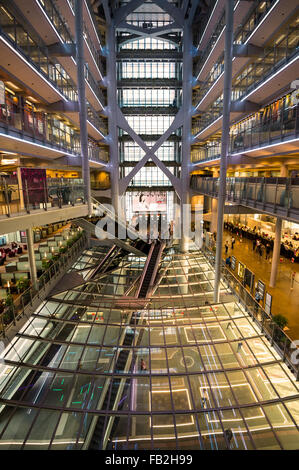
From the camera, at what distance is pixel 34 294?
332 inches

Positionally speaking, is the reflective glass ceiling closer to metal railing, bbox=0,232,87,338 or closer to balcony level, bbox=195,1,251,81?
metal railing, bbox=0,232,87,338

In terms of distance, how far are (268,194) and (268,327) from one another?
13.3ft

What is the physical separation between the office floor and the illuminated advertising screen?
9132 mm

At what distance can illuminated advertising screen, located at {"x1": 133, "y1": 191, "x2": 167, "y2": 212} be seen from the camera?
2547cm

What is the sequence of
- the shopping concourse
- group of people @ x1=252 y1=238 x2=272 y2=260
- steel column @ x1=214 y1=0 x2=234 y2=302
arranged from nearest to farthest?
the shopping concourse
steel column @ x1=214 y1=0 x2=234 y2=302
group of people @ x1=252 y1=238 x2=272 y2=260

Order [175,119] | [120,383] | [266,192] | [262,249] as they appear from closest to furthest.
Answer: [120,383] → [266,192] → [262,249] → [175,119]

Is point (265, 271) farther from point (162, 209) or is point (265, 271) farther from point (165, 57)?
point (165, 57)

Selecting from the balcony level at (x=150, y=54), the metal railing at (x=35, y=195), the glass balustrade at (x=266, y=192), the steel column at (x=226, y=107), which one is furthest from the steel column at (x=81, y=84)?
the balcony level at (x=150, y=54)

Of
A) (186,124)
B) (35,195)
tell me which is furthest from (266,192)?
(186,124)

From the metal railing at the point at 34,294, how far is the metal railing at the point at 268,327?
7151 mm

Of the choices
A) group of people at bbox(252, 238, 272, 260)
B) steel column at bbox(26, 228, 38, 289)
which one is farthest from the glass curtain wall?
steel column at bbox(26, 228, 38, 289)

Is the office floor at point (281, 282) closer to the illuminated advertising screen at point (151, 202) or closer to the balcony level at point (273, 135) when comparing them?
the balcony level at point (273, 135)

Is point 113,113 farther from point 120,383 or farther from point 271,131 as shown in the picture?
point 120,383
